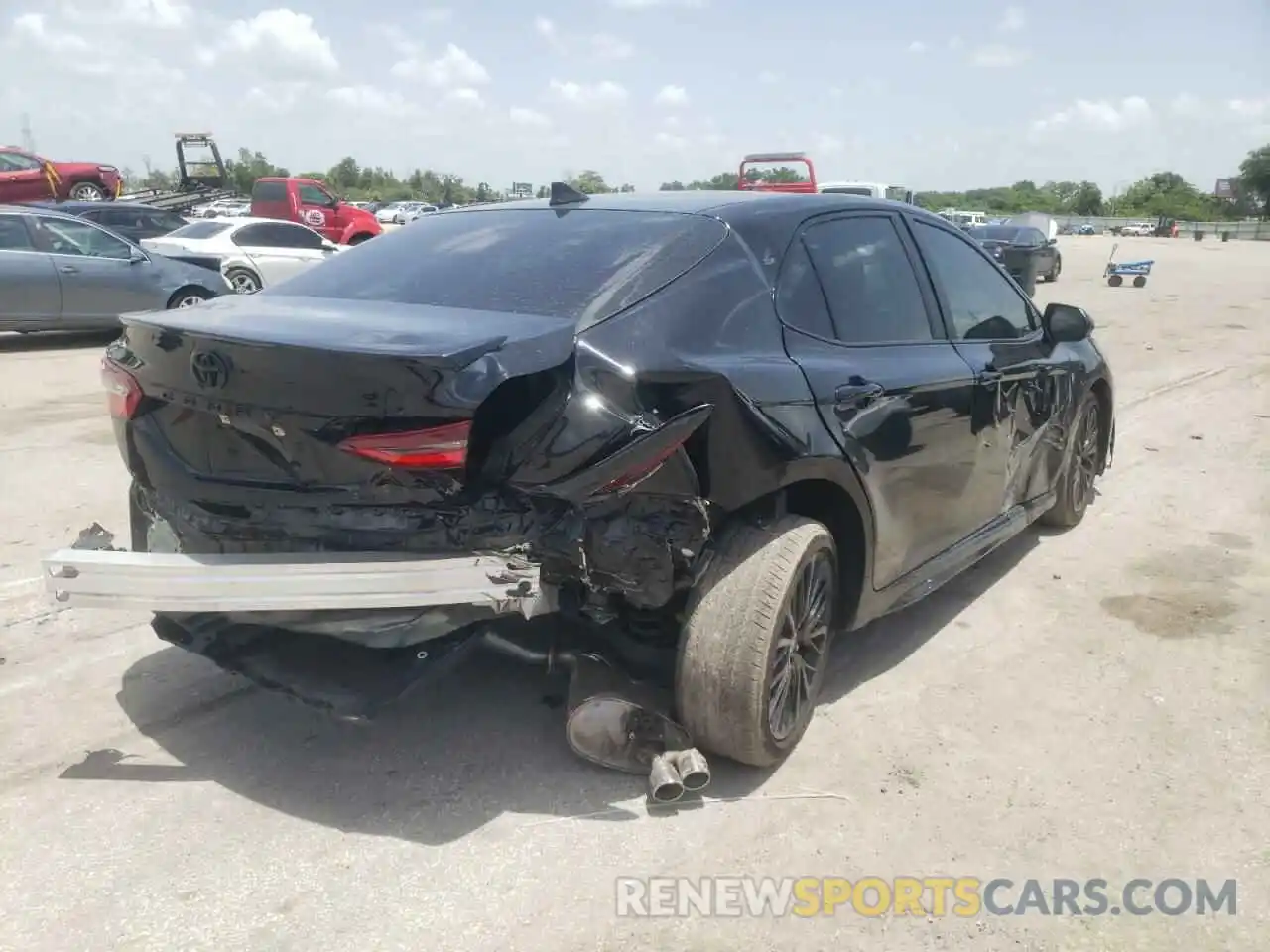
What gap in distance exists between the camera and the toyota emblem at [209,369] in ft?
9.37

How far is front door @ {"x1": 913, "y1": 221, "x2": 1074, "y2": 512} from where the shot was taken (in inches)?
172

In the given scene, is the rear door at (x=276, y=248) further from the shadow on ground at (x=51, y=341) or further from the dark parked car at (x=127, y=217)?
the dark parked car at (x=127, y=217)

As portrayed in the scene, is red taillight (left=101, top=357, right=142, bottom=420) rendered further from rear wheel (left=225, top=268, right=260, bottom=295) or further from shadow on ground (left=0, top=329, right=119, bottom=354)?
rear wheel (left=225, top=268, right=260, bottom=295)

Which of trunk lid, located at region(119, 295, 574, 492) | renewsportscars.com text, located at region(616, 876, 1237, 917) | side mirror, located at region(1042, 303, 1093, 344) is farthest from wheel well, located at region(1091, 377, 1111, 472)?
trunk lid, located at region(119, 295, 574, 492)

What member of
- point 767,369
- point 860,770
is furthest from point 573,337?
point 860,770

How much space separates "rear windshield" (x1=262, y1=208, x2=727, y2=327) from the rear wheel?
38.4 feet

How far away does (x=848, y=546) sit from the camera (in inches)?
143

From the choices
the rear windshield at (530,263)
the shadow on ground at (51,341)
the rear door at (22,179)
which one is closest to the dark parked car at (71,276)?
the shadow on ground at (51,341)

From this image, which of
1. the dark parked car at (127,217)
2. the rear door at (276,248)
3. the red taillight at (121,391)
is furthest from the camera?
the dark parked car at (127,217)

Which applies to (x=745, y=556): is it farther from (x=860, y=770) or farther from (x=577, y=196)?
(x=577, y=196)

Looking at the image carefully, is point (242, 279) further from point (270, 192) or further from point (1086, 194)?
point (1086, 194)

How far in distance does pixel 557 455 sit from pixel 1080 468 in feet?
13.1

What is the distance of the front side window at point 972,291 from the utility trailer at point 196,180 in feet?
80.5

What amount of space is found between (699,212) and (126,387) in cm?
188
